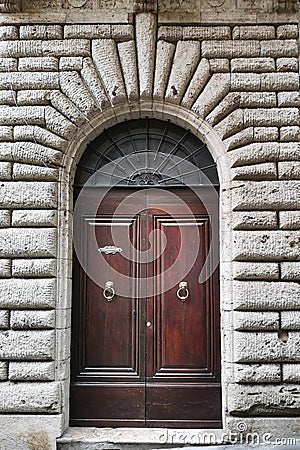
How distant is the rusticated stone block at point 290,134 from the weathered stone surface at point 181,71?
3.45ft

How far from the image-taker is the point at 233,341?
4.95m

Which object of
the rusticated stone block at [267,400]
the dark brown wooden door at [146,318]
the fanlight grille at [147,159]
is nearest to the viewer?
the rusticated stone block at [267,400]

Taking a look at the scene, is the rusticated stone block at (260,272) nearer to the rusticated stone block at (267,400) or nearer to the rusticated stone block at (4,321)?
the rusticated stone block at (267,400)

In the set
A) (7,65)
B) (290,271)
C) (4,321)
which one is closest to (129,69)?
(7,65)

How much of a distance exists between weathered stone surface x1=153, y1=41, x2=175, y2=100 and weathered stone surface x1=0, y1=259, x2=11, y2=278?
2.13m

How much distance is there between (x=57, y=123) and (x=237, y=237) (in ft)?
6.70

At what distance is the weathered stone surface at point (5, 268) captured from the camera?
5.05 m

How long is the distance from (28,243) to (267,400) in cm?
261

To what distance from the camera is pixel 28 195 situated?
16.8 ft

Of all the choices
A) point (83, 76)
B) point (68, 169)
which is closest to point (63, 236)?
point (68, 169)

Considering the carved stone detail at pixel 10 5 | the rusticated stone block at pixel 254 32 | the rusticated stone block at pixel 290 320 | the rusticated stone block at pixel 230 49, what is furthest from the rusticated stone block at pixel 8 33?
the rusticated stone block at pixel 290 320

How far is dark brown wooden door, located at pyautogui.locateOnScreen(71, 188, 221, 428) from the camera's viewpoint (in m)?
5.18

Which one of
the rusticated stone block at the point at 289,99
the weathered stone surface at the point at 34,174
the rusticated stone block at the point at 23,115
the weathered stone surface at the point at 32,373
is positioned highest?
the rusticated stone block at the point at 289,99

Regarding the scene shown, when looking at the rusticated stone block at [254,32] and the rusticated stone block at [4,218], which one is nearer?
the rusticated stone block at [4,218]
